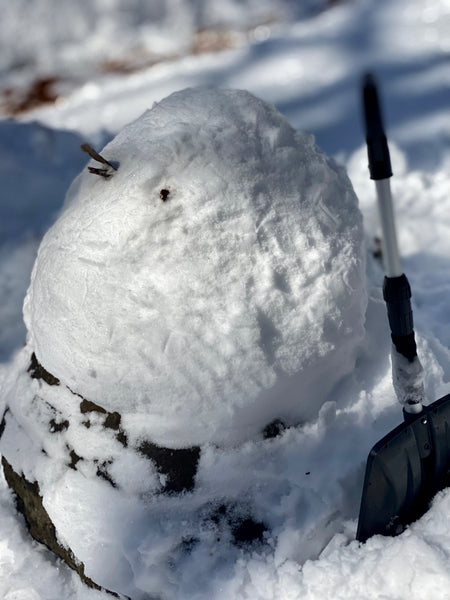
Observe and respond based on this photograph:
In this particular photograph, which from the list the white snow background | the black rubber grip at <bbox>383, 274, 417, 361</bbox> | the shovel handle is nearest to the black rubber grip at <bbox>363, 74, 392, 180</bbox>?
the shovel handle

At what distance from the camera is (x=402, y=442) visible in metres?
1.39

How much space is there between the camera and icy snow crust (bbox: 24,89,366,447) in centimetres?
140

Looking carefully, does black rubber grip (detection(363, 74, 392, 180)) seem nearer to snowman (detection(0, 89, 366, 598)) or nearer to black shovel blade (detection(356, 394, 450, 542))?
snowman (detection(0, 89, 366, 598))

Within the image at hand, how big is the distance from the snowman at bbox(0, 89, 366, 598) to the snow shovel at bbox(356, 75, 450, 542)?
189 millimetres

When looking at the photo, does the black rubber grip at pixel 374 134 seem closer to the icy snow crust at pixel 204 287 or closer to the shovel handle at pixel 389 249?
the shovel handle at pixel 389 249

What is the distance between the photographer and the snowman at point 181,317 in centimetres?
141

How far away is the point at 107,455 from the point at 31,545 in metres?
0.41

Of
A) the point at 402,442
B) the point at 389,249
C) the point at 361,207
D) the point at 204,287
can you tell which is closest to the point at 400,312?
the point at 389,249

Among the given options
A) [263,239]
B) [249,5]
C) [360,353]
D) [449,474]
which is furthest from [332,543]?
[249,5]

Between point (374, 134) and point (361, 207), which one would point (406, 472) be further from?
point (361, 207)

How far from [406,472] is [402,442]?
0.26 feet

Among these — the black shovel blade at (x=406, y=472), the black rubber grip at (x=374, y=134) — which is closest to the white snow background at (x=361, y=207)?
the black shovel blade at (x=406, y=472)

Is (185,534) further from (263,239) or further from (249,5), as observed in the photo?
(249,5)

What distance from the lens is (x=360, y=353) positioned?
1.63 m
